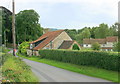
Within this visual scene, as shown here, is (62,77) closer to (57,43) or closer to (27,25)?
(57,43)

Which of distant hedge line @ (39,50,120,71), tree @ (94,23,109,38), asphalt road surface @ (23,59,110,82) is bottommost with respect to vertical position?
asphalt road surface @ (23,59,110,82)

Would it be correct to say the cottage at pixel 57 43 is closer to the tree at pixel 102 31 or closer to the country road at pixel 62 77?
the country road at pixel 62 77

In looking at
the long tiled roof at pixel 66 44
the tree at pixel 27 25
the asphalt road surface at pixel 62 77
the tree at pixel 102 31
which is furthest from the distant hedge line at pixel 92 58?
the tree at pixel 102 31

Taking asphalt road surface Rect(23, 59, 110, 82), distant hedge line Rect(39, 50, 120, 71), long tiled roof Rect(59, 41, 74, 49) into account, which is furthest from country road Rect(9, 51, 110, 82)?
long tiled roof Rect(59, 41, 74, 49)

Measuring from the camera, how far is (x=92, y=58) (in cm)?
1856

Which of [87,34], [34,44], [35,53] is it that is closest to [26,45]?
[34,44]

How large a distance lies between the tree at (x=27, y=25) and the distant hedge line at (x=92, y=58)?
37117 millimetres

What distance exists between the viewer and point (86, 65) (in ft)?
64.4

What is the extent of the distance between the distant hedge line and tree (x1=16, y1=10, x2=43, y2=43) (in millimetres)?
37117

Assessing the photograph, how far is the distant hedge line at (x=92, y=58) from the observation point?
1542cm

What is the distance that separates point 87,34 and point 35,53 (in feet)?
188

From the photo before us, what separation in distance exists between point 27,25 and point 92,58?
48.4 meters

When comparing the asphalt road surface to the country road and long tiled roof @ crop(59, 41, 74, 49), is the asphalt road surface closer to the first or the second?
the country road

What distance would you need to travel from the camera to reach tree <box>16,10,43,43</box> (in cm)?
6278
